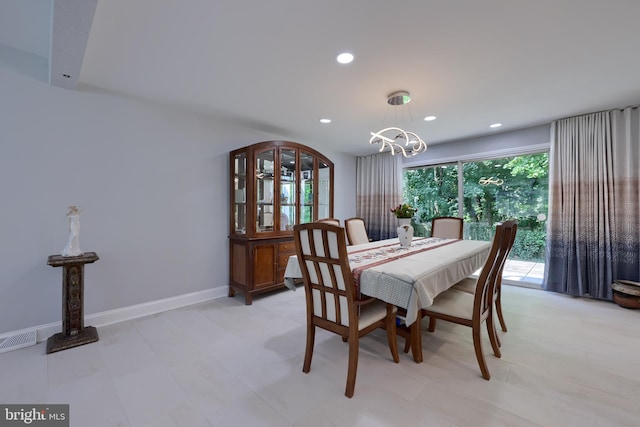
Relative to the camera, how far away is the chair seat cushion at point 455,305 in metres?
1.88

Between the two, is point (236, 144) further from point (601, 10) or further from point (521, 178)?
point (521, 178)

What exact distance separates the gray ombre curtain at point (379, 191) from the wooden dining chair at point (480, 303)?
10.2 feet

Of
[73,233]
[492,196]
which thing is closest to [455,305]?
[492,196]

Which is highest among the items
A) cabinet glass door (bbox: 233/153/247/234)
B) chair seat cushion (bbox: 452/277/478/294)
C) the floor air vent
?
cabinet glass door (bbox: 233/153/247/234)

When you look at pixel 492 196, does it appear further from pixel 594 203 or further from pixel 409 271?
pixel 409 271

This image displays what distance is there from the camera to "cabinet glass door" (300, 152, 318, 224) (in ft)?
12.8

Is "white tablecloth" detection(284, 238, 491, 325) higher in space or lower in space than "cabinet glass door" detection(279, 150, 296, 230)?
lower

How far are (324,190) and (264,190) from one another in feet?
3.80

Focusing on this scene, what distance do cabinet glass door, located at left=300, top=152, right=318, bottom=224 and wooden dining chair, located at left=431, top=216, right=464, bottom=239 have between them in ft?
5.74

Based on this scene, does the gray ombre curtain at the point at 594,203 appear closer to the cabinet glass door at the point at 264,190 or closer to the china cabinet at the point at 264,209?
the china cabinet at the point at 264,209

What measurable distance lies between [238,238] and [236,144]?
1281mm

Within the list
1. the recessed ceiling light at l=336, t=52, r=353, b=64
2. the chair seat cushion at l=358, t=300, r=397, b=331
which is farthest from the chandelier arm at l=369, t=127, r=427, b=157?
the chair seat cushion at l=358, t=300, r=397, b=331

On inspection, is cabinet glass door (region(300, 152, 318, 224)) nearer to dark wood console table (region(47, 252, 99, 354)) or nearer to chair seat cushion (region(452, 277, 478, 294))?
chair seat cushion (region(452, 277, 478, 294))

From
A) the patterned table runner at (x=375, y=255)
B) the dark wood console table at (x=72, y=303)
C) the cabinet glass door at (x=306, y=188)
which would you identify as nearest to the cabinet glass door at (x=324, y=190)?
the cabinet glass door at (x=306, y=188)
